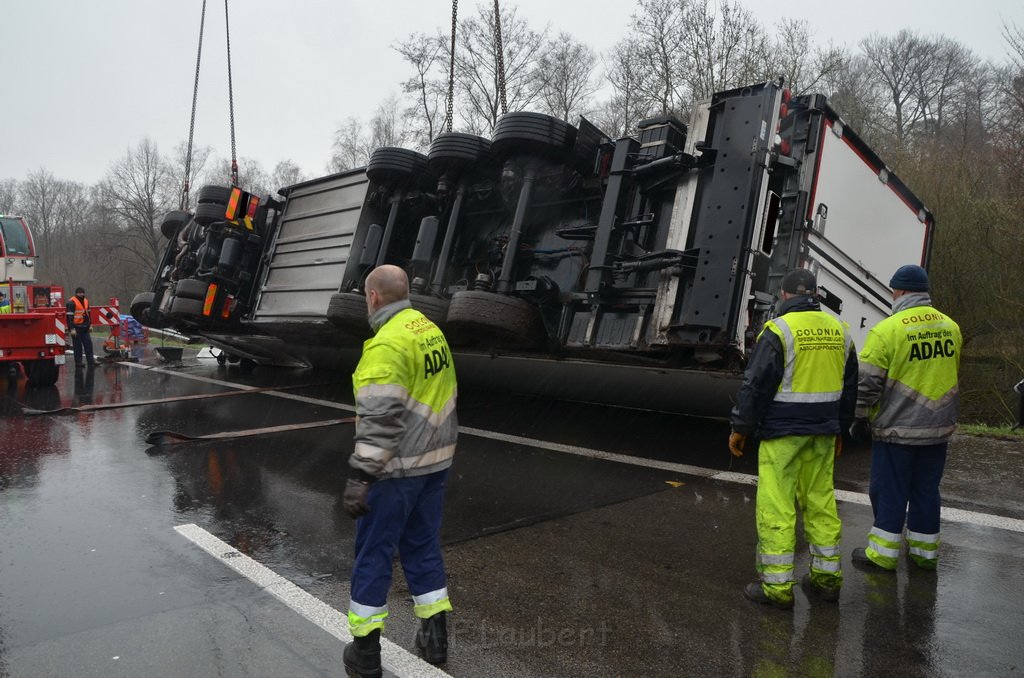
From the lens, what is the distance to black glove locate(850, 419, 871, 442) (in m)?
3.39

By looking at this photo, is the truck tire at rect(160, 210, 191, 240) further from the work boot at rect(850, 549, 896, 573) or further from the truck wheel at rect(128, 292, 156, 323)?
the work boot at rect(850, 549, 896, 573)

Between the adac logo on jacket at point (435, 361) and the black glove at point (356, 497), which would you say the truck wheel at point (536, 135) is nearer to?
the adac logo on jacket at point (435, 361)

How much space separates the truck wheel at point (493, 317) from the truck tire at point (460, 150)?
175 cm

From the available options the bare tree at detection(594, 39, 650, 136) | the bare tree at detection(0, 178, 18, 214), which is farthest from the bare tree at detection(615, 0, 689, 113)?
the bare tree at detection(0, 178, 18, 214)

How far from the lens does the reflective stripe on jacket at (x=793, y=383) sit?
290 cm

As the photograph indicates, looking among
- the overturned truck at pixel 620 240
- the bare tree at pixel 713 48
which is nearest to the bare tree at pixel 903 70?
the bare tree at pixel 713 48

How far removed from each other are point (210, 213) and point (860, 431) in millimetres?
9086

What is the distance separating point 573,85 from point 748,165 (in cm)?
2399

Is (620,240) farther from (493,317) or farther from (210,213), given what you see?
(210,213)

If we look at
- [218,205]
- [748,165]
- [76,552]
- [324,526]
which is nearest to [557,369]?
[748,165]

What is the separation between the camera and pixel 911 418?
3105 millimetres

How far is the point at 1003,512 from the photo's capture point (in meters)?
3.91

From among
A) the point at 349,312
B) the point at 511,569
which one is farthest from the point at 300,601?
the point at 349,312

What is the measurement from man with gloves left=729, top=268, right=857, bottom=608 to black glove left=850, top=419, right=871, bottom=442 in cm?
49
